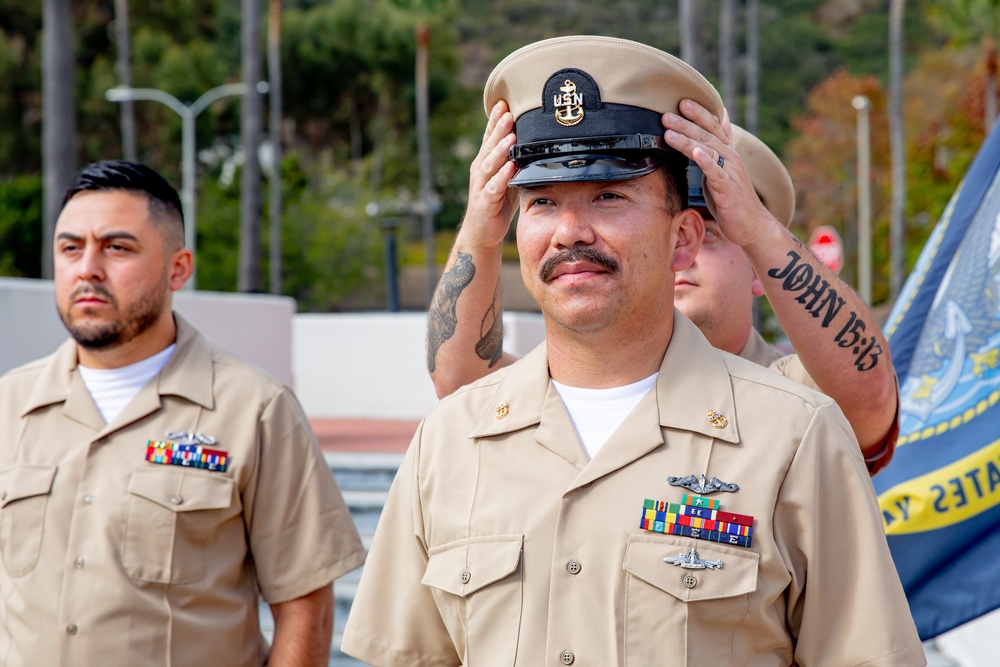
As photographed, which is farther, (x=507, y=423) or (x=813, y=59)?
(x=813, y=59)

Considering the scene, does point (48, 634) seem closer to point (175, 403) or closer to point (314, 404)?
point (175, 403)

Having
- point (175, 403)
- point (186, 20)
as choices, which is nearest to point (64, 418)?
point (175, 403)

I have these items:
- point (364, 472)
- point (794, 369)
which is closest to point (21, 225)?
point (364, 472)

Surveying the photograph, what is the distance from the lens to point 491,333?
9.18 feet

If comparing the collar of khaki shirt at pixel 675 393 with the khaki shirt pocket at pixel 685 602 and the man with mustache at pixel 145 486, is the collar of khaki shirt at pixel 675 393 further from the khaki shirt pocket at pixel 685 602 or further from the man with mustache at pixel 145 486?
the man with mustache at pixel 145 486

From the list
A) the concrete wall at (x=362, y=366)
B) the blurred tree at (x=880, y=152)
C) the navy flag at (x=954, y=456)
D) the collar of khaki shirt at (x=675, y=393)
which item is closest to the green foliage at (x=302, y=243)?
the blurred tree at (x=880, y=152)

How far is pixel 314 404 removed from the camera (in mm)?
14984

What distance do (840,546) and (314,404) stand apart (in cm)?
1327

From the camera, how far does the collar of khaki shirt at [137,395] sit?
324 centimetres

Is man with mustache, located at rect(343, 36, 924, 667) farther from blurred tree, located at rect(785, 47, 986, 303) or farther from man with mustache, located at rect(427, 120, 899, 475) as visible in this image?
blurred tree, located at rect(785, 47, 986, 303)

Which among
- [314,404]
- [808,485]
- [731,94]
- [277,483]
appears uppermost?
[731,94]

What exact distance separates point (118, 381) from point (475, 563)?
1.60m

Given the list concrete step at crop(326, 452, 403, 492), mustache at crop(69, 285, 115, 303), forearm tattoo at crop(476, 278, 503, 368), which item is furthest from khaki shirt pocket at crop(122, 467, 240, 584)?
concrete step at crop(326, 452, 403, 492)

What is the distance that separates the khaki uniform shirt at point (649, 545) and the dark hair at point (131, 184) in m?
1.53
